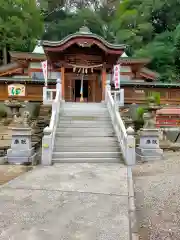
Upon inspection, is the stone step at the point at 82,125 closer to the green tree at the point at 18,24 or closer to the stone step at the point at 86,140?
the stone step at the point at 86,140

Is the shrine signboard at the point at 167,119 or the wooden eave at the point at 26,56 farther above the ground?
the wooden eave at the point at 26,56

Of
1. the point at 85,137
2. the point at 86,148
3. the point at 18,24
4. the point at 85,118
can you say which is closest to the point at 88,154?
the point at 86,148

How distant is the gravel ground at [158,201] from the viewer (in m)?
3.88

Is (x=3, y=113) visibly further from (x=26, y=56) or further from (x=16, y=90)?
(x=26, y=56)

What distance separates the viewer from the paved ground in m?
3.68

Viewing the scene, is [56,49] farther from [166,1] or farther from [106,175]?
[166,1]

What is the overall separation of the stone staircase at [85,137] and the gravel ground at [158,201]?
5.80 ft

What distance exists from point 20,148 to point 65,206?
16.1 ft

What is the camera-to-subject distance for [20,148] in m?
9.05

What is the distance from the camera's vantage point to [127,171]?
766 centimetres

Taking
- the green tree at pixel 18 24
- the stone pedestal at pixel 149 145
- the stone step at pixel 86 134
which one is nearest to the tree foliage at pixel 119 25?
the green tree at pixel 18 24

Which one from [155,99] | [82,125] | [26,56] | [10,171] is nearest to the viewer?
[10,171]

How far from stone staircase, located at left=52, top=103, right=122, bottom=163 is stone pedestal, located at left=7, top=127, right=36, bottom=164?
3.20ft

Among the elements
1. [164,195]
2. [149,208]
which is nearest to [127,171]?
[164,195]
